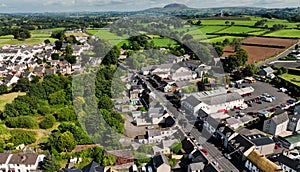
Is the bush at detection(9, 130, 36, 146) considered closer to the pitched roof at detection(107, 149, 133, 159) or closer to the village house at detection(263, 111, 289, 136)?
the pitched roof at detection(107, 149, 133, 159)

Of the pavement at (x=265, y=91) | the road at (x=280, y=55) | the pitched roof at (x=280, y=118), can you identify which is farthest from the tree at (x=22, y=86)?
the road at (x=280, y=55)

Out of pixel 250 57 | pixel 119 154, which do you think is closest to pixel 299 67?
pixel 250 57

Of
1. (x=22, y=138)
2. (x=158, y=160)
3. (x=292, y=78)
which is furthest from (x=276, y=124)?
(x=22, y=138)

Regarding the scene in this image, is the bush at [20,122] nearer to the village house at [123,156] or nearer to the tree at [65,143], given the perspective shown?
the tree at [65,143]

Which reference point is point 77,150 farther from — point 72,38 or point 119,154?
point 72,38

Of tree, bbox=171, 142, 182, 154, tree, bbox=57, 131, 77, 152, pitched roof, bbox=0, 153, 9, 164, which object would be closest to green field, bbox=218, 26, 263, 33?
tree, bbox=171, 142, 182, 154
